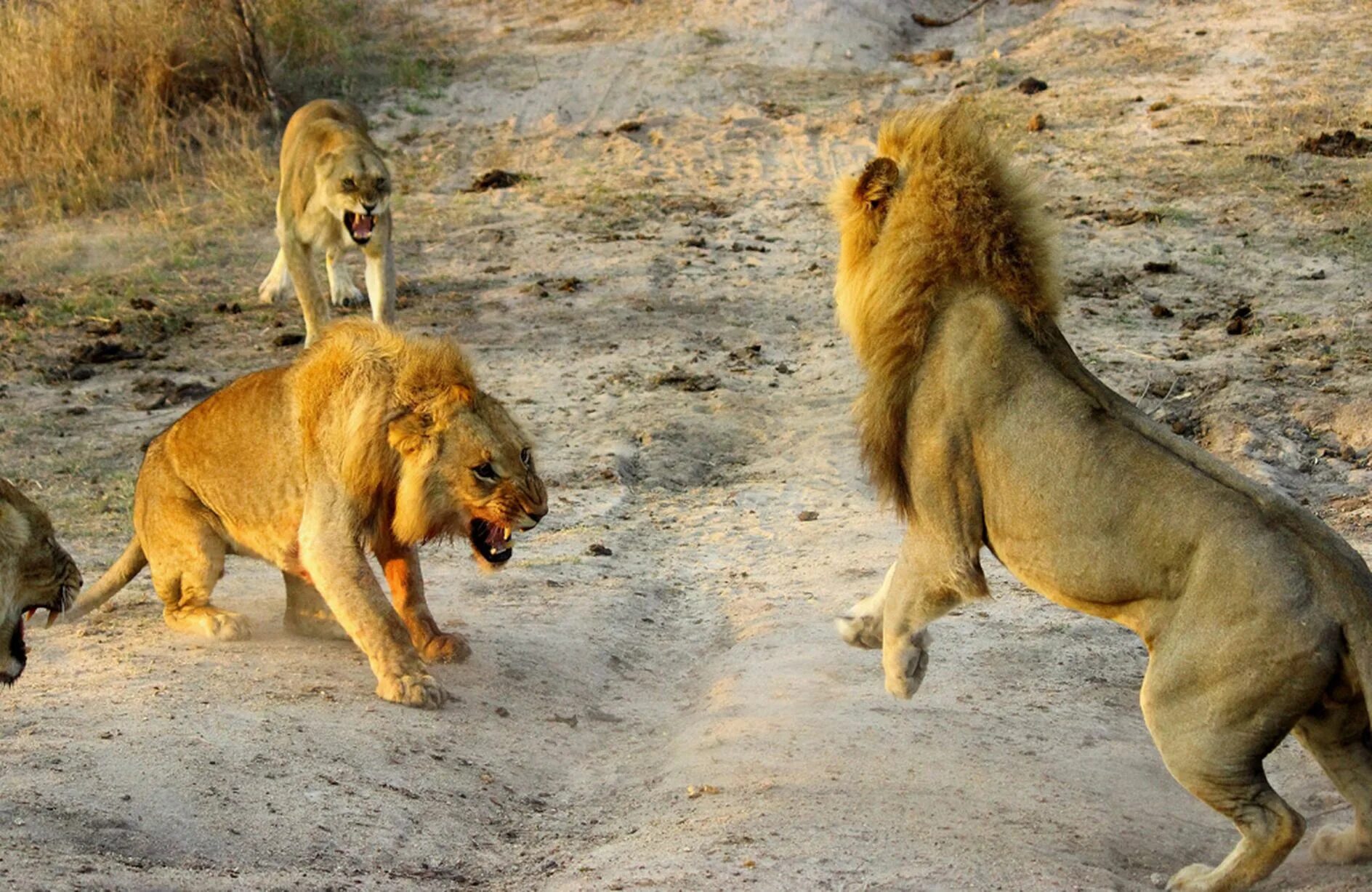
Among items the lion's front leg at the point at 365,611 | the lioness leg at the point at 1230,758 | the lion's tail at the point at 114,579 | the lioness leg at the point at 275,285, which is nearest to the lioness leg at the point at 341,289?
the lioness leg at the point at 275,285

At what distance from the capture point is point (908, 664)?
4.60 meters

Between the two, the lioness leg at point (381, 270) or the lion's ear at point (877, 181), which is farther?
the lioness leg at point (381, 270)

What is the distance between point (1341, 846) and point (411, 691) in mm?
2529

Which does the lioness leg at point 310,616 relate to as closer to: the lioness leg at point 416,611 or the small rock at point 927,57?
the lioness leg at point 416,611

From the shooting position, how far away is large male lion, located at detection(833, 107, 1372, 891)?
12.2 feet

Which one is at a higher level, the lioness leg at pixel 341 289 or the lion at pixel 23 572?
the lion at pixel 23 572

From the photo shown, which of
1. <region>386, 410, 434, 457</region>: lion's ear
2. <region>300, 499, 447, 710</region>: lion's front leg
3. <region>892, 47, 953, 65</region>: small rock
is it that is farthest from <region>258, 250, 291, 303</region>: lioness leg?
<region>892, 47, 953, 65</region>: small rock

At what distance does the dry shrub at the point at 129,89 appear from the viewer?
12.5 m

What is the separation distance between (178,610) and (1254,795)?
3541mm

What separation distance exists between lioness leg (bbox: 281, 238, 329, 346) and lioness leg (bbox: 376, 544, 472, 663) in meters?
4.48

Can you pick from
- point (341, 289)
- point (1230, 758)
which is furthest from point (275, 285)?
point (1230, 758)

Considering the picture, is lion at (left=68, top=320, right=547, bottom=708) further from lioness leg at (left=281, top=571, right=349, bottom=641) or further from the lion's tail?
the lion's tail

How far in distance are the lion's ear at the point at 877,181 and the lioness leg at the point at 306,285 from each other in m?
5.54

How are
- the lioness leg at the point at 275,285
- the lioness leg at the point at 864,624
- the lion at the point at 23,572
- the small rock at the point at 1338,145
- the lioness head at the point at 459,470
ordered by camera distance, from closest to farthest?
the lion at the point at 23,572, the lioness leg at the point at 864,624, the lioness head at the point at 459,470, the lioness leg at the point at 275,285, the small rock at the point at 1338,145
